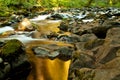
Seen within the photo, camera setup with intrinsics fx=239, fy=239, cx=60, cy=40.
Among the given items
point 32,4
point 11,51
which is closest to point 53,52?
point 11,51

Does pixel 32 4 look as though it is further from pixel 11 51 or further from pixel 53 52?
pixel 11 51

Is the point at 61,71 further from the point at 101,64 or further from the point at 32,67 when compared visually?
the point at 101,64

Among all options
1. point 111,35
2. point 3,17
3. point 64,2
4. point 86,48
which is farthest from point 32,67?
point 64,2

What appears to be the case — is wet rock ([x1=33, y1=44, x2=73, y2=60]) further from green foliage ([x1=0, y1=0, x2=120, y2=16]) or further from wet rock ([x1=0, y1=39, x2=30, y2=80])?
green foliage ([x1=0, y1=0, x2=120, y2=16])

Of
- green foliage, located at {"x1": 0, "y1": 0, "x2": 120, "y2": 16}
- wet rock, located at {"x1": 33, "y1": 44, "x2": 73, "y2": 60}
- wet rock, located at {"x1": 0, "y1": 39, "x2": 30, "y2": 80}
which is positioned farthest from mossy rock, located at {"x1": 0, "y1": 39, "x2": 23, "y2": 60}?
green foliage, located at {"x1": 0, "y1": 0, "x2": 120, "y2": 16}

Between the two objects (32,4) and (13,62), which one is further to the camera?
(32,4)

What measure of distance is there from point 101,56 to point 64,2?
27.0 meters

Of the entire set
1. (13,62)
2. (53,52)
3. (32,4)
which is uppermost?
(13,62)

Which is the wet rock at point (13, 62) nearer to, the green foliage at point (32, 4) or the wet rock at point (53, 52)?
the wet rock at point (53, 52)

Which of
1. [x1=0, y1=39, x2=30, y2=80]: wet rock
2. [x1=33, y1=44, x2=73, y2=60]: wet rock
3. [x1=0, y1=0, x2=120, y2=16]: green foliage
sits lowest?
[x1=0, y1=0, x2=120, y2=16]: green foliage

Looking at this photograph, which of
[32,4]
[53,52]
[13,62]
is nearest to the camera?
[13,62]

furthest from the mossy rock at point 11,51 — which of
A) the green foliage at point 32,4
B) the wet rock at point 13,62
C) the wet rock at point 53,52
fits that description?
the green foliage at point 32,4

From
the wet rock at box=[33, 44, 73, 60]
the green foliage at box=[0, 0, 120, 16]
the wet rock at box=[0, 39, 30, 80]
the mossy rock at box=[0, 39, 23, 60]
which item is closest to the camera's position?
the wet rock at box=[0, 39, 30, 80]

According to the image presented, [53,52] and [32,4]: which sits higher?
[53,52]
